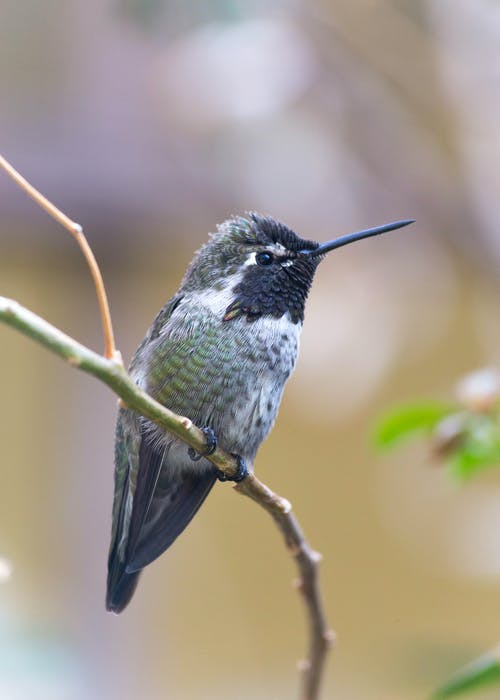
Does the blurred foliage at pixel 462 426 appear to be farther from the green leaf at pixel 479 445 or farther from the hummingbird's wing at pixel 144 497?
the hummingbird's wing at pixel 144 497

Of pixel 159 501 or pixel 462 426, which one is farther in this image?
pixel 159 501

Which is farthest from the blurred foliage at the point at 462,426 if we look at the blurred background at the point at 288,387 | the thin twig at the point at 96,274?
the blurred background at the point at 288,387

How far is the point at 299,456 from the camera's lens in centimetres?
484

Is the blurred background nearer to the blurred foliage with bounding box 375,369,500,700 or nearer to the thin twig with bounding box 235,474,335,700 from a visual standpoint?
the blurred foliage with bounding box 375,369,500,700

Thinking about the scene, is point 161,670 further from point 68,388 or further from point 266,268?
point 266,268

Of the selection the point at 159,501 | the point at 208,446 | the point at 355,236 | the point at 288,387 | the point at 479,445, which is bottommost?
the point at 208,446

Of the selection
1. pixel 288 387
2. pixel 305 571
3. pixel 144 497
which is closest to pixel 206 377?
pixel 144 497

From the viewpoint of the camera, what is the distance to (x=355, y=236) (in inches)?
65.4

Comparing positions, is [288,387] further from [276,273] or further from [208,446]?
[208,446]

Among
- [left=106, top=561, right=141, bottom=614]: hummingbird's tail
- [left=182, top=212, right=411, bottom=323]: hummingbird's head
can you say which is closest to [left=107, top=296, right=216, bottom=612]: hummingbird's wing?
[left=106, top=561, right=141, bottom=614]: hummingbird's tail

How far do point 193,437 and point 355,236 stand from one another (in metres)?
0.63

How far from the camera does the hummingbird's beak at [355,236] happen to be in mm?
1541

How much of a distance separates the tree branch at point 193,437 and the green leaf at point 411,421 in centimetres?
35

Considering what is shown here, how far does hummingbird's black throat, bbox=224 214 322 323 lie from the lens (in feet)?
5.95
